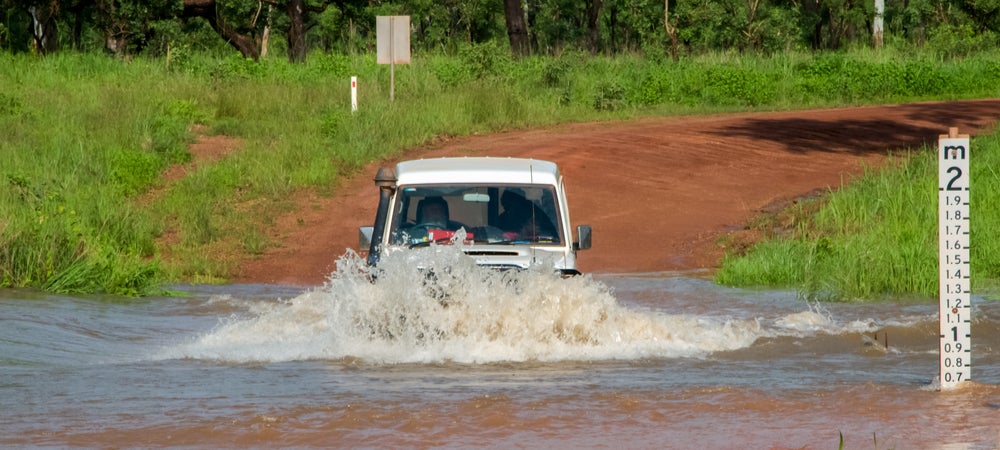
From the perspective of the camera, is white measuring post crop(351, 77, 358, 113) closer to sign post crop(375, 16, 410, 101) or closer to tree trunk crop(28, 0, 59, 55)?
sign post crop(375, 16, 410, 101)

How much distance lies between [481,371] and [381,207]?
1652mm

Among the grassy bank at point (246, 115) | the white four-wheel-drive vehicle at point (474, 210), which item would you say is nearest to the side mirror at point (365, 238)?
the white four-wheel-drive vehicle at point (474, 210)

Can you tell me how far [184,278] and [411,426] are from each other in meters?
9.42

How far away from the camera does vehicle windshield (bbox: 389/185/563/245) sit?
10.4m

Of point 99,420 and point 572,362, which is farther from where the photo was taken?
point 572,362

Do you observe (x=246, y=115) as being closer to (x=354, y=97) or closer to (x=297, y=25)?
(x=354, y=97)

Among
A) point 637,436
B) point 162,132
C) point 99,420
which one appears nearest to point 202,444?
point 99,420

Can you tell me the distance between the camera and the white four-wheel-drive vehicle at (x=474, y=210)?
10320mm

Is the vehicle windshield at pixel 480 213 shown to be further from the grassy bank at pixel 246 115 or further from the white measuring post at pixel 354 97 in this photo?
the white measuring post at pixel 354 97

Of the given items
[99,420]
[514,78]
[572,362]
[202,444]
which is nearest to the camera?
[202,444]

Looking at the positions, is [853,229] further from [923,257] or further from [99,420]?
[99,420]

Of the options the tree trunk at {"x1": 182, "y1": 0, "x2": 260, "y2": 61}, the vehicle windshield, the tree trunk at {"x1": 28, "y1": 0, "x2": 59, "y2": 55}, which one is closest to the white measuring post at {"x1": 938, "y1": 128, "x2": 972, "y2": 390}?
the vehicle windshield

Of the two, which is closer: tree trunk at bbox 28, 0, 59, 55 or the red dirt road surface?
the red dirt road surface

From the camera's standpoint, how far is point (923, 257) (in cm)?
1424
